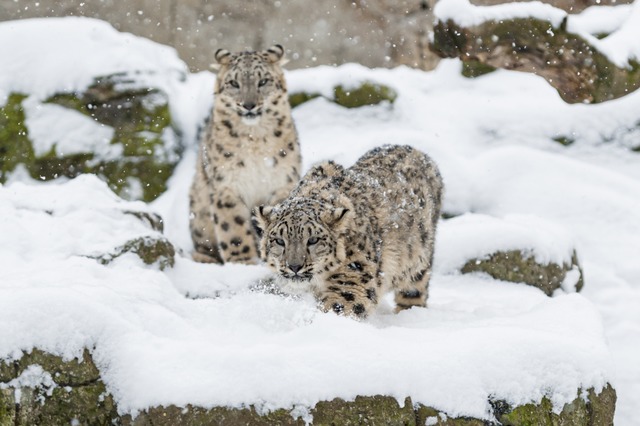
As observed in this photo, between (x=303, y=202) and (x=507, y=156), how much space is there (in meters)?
5.95

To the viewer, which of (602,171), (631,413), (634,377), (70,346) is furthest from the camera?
(602,171)

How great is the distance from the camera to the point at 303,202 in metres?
5.64

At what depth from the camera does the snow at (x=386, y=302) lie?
14.4ft

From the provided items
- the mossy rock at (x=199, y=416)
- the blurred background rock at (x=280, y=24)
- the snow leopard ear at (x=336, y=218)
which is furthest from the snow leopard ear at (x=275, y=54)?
the blurred background rock at (x=280, y=24)

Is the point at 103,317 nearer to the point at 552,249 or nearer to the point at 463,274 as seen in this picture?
the point at 463,274

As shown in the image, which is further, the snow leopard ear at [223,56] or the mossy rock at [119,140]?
the mossy rock at [119,140]

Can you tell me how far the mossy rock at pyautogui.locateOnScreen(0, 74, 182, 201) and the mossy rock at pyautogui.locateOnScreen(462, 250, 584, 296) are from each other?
159 inches

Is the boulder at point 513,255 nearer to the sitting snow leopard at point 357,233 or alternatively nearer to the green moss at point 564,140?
the sitting snow leopard at point 357,233

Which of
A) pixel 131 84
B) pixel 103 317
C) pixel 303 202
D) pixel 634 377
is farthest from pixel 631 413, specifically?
pixel 131 84

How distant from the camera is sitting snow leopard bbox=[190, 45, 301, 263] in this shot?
795cm

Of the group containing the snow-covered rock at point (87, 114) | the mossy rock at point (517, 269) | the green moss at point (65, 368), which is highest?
the snow-covered rock at point (87, 114)

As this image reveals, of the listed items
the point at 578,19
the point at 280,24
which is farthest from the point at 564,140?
the point at 280,24

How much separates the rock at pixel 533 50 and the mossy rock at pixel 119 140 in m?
3.39

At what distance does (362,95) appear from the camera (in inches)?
465
